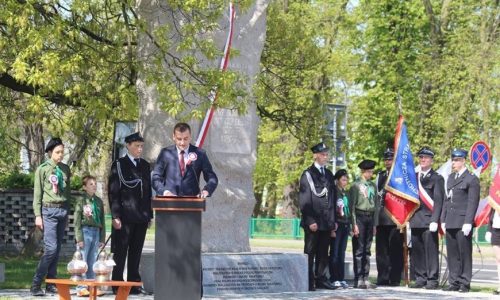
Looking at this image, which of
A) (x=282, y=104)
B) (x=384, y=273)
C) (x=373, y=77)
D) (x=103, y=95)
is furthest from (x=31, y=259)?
(x=373, y=77)

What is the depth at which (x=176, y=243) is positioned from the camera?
35.7 feet

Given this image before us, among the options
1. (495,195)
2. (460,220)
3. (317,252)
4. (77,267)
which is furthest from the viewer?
(460,220)

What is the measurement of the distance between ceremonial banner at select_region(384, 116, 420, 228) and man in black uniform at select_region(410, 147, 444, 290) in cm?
22

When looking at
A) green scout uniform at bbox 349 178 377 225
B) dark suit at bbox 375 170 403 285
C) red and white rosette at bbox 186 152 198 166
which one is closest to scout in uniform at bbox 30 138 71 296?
red and white rosette at bbox 186 152 198 166

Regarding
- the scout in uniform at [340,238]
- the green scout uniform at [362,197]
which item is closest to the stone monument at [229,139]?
the scout in uniform at [340,238]

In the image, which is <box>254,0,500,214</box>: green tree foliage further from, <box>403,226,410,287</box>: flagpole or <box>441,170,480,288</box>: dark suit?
<box>441,170,480,288</box>: dark suit

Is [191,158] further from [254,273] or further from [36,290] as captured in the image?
[254,273]

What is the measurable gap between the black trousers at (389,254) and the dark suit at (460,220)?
3.52ft

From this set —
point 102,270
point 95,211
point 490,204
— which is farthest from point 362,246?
point 102,270

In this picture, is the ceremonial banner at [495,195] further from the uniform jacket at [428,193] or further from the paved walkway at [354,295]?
the paved walkway at [354,295]

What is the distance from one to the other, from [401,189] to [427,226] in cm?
72

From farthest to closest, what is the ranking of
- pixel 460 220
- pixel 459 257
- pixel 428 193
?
pixel 428 193
pixel 459 257
pixel 460 220

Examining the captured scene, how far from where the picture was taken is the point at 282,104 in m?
20.2

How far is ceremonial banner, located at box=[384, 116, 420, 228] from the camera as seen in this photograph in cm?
1747
